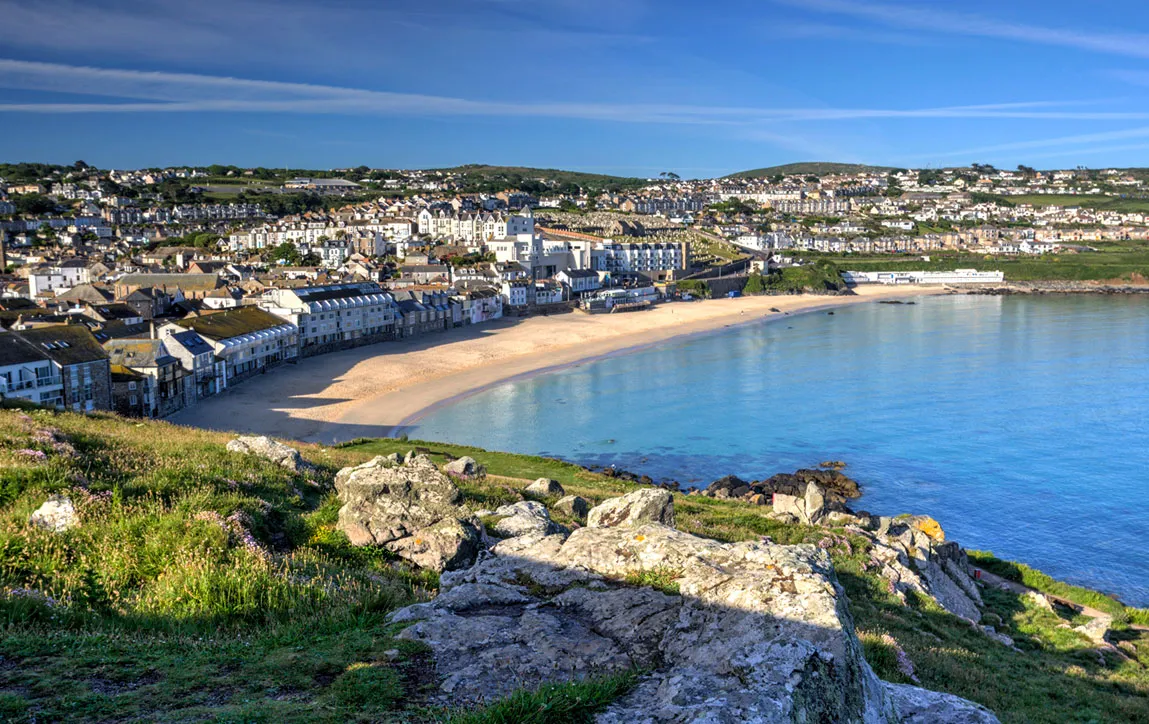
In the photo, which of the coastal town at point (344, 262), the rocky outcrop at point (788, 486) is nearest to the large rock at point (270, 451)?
the rocky outcrop at point (788, 486)

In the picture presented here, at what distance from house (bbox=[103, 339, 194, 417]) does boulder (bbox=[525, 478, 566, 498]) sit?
23539mm

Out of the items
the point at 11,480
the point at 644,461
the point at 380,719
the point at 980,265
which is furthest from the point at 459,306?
the point at 980,265

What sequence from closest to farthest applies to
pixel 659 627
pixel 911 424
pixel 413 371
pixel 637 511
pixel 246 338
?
pixel 659 627, pixel 637 511, pixel 911 424, pixel 246 338, pixel 413 371

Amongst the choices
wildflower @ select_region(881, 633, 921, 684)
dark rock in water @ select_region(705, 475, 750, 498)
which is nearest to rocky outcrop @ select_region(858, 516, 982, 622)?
wildflower @ select_region(881, 633, 921, 684)

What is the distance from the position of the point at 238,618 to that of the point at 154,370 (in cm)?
3317

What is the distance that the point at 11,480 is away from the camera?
998cm

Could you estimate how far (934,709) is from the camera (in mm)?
6953

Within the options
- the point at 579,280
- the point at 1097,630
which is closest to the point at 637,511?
the point at 1097,630

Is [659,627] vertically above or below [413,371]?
above

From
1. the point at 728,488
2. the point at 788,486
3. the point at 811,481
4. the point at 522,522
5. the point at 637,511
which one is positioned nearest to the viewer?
the point at 522,522

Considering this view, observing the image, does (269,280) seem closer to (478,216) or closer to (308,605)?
(478,216)

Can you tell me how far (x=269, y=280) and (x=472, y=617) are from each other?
67798 mm

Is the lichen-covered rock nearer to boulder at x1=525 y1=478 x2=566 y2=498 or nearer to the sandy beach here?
boulder at x1=525 y1=478 x2=566 y2=498

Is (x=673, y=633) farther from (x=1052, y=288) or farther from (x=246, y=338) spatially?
(x=1052, y=288)
